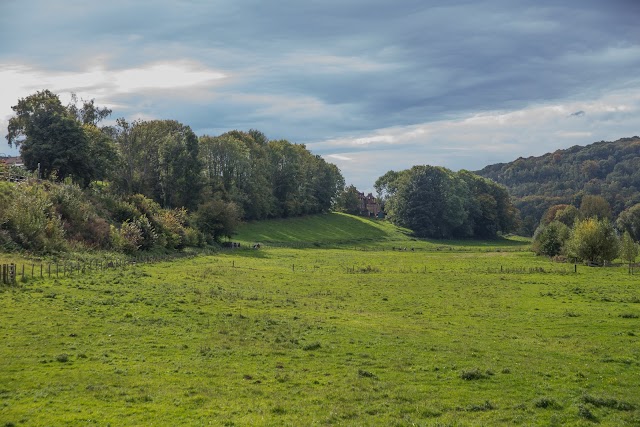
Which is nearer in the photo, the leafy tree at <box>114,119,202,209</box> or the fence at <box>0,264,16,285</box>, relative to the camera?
the fence at <box>0,264,16,285</box>

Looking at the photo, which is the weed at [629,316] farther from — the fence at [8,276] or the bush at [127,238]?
the bush at [127,238]

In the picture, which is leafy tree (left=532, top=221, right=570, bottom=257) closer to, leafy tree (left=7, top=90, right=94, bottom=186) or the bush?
the bush

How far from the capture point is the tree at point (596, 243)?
7231cm

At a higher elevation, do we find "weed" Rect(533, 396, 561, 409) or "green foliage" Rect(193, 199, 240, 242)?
"green foliage" Rect(193, 199, 240, 242)

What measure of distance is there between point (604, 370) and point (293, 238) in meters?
99.5

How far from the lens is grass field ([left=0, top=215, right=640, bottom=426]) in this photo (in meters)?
17.0

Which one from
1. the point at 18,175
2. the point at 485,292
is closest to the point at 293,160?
the point at 18,175

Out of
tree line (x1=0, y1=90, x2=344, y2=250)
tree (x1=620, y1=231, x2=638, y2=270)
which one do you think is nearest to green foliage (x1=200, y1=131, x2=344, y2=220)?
tree line (x1=0, y1=90, x2=344, y2=250)

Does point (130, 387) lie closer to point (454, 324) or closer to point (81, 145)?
point (454, 324)

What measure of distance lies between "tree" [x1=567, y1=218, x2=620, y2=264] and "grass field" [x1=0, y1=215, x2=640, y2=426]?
28.6 meters

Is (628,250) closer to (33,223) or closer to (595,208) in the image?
(33,223)

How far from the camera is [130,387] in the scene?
1856 cm

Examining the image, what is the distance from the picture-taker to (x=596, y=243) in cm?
7256

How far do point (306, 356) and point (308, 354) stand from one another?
1.01 ft
